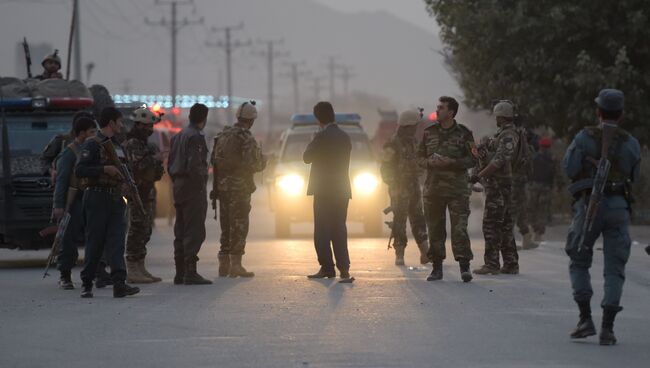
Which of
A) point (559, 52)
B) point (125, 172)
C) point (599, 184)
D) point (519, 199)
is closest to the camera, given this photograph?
point (599, 184)

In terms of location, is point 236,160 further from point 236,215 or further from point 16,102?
point 16,102

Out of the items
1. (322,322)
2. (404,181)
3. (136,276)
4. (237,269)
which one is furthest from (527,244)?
(322,322)

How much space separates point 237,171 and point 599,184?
7340 mm

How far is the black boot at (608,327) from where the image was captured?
1204 centimetres

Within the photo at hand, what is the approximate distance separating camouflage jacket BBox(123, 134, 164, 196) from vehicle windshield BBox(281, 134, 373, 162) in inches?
415

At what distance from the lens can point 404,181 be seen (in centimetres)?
2066

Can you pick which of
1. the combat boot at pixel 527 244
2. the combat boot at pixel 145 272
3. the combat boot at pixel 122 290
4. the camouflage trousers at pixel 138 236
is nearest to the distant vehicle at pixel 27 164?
the camouflage trousers at pixel 138 236

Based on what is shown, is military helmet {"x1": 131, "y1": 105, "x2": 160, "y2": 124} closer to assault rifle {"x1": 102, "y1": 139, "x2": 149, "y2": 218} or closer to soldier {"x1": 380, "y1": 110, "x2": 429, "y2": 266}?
assault rifle {"x1": 102, "y1": 139, "x2": 149, "y2": 218}

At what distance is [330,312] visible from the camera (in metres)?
14.4

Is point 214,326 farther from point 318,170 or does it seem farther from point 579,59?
point 579,59

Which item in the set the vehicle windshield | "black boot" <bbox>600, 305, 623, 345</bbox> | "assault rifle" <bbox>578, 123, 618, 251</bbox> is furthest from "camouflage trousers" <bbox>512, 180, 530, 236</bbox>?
"black boot" <bbox>600, 305, 623, 345</bbox>

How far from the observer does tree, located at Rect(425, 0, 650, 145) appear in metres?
30.6

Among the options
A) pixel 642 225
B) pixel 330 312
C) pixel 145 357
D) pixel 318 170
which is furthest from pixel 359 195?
pixel 145 357

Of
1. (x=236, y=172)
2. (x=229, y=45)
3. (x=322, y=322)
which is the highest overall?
(x=229, y=45)
